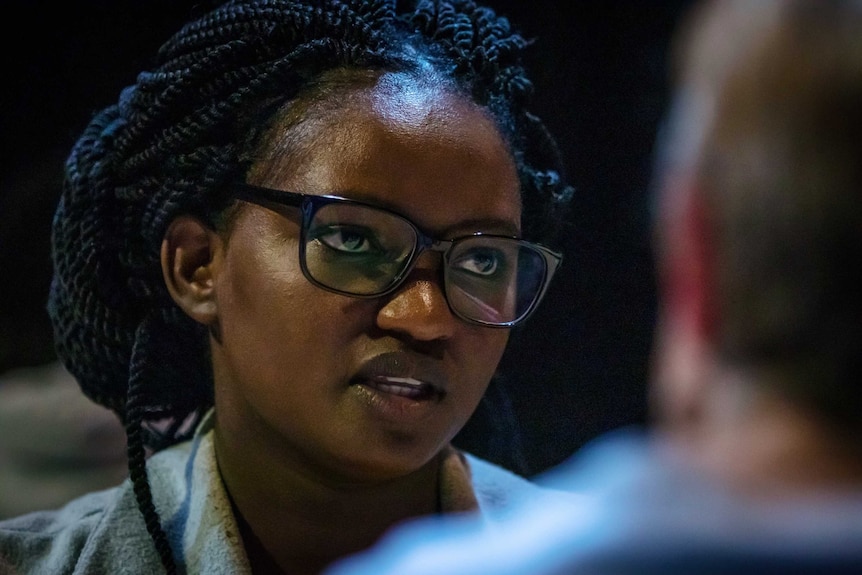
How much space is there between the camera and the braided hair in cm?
149

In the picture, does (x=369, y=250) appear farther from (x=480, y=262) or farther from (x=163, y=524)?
(x=163, y=524)

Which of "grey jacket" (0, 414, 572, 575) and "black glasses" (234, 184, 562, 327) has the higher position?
"black glasses" (234, 184, 562, 327)

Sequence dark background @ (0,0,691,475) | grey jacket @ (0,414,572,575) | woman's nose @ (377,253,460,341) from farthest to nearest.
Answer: dark background @ (0,0,691,475) → grey jacket @ (0,414,572,575) → woman's nose @ (377,253,460,341)

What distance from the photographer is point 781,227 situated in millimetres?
653

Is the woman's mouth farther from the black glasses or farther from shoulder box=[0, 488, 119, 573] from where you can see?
shoulder box=[0, 488, 119, 573]

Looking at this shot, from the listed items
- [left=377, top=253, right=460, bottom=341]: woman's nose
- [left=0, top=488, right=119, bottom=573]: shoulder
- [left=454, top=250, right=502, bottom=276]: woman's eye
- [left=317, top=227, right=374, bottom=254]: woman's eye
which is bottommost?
[left=0, top=488, right=119, bottom=573]: shoulder

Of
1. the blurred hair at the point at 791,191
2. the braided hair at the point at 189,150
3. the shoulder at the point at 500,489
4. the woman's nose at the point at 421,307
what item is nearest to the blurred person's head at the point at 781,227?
the blurred hair at the point at 791,191

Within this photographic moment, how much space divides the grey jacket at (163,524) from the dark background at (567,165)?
204mm

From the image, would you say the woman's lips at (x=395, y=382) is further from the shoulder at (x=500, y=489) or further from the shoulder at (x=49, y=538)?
the shoulder at (x=49, y=538)

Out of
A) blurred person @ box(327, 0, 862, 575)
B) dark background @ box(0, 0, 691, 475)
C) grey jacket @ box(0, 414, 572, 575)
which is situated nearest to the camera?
blurred person @ box(327, 0, 862, 575)

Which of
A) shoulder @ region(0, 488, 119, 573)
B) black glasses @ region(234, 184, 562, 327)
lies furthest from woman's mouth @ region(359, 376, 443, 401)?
shoulder @ region(0, 488, 119, 573)

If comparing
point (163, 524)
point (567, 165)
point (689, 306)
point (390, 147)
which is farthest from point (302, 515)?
point (689, 306)

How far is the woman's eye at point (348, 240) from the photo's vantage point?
1.38 metres

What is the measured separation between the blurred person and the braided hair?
2.88 ft
